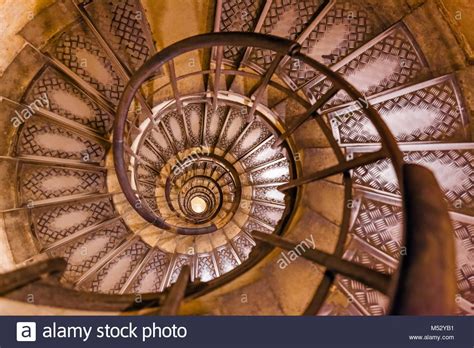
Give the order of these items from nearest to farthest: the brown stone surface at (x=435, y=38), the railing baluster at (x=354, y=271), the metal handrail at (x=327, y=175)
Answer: the metal handrail at (x=327, y=175) → the railing baluster at (x=354, y=271) → the brown stone surface at (x=435, y=38)

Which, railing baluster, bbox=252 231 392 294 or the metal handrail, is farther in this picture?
railing baluster, bbox=252 231 392 294

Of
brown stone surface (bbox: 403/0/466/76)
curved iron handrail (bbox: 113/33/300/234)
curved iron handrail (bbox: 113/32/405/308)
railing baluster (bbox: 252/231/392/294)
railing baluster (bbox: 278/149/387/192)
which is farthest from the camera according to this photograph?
brown stone surface (bbox: 403/0/466/76)

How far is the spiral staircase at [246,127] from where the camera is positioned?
278 cm

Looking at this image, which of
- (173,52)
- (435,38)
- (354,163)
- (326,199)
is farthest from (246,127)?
(354,163)

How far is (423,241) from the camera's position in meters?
1.24

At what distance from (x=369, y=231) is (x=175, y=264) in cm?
300

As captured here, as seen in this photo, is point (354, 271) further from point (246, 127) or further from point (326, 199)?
point (246, 127)

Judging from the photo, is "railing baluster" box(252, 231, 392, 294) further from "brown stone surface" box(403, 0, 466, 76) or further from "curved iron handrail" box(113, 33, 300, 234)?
"brown stone surface" box(403, 0, 466, 76)

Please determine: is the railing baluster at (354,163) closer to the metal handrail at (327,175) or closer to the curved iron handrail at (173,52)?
the metal handrail at (327,175)

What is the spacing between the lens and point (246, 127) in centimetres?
505

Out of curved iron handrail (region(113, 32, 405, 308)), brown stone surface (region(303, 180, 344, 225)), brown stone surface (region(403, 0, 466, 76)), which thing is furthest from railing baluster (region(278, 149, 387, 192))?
brown stone surface (region(403, 0, 466, 76))

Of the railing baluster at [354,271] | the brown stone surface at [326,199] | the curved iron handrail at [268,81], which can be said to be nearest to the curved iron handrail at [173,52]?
the curved iron handrail at [268,81]

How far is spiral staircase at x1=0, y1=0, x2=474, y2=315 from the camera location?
2.78 metres

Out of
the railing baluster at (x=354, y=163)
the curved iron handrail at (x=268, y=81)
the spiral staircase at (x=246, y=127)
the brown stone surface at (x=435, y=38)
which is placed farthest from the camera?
the brown stone surface at (x=435, y=38)
